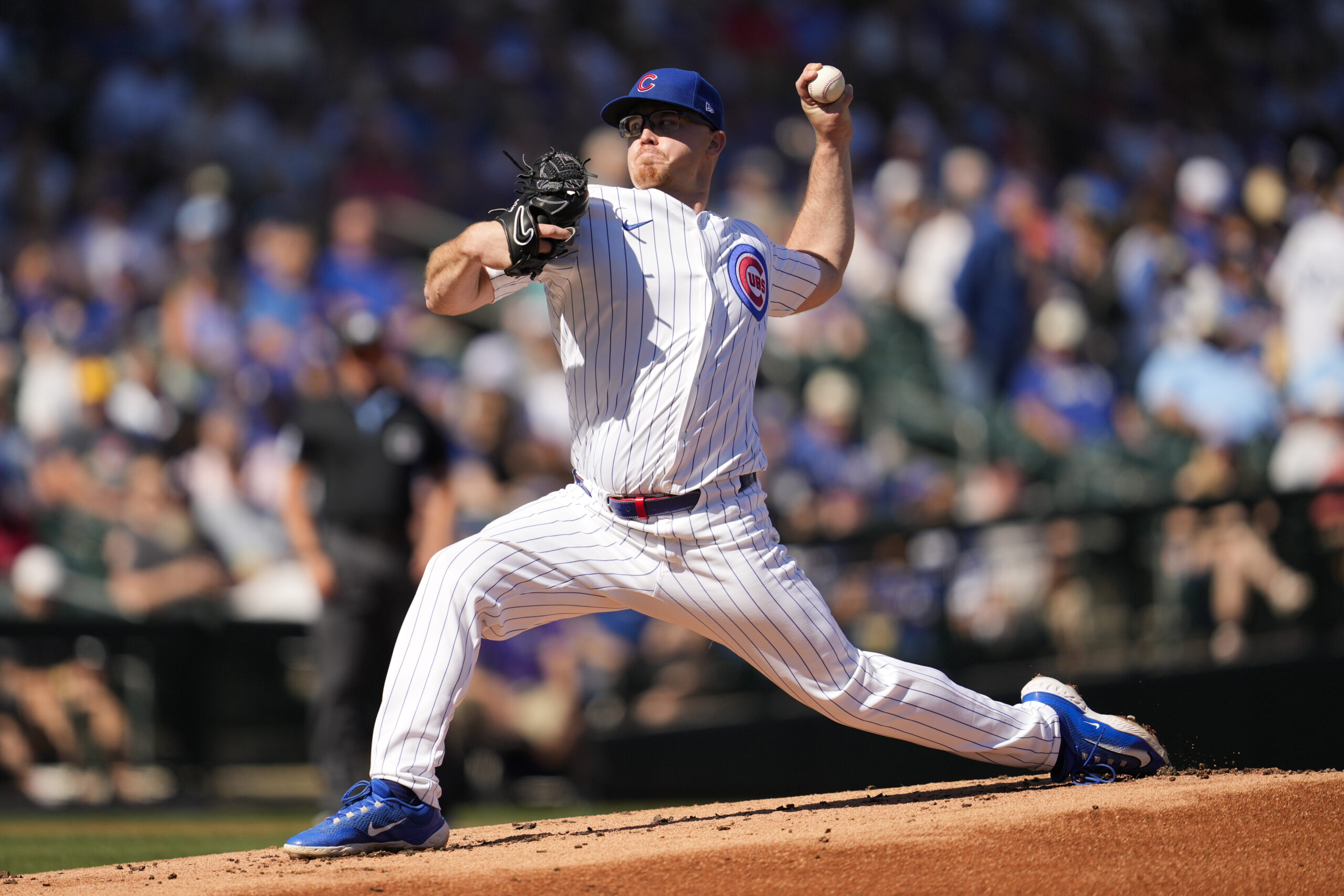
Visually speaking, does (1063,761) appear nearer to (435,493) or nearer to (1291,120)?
(435,493)

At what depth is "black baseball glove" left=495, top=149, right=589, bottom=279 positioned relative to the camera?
3.39 m

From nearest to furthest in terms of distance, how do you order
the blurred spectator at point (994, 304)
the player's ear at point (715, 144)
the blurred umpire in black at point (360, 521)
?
the player's ear at point (715, 144)
the blurred umpire in black at point (360, 521)
the blurred spectator at point (994, 304)

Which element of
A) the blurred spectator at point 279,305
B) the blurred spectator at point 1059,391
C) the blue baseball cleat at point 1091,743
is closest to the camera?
the blue baseball cleat at point 1091,743

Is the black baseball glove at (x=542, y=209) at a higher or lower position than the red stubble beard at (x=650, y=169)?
lower

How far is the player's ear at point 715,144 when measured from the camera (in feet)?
13.1

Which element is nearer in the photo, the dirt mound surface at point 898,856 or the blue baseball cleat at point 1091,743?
the dirt mound surface at point 898,856

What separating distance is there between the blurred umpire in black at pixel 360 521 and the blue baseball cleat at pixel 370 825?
8.49 ft

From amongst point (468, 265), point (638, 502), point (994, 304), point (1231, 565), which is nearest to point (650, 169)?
point (468, 265)

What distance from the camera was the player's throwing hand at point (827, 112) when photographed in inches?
163

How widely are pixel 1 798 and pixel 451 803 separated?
98.4 inches

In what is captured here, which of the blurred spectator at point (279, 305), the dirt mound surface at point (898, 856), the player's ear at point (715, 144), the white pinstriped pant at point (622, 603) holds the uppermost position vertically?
the blurred spectator at point (279, 305)

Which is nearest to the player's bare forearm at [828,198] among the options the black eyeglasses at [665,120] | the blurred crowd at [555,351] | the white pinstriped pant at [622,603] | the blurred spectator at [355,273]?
the black eyeglasses at [665,120]

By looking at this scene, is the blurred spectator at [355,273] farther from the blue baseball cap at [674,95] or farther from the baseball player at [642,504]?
the baseball player at [642,504]

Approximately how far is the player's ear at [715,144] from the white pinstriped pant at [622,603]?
2.83 feet
